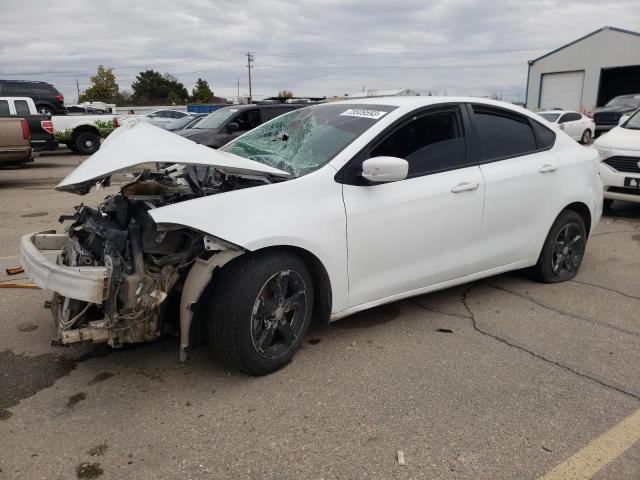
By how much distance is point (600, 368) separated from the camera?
3383 millimetres

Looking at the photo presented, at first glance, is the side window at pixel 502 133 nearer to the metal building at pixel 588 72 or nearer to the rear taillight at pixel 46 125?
the rear taillight at pixel 46 125

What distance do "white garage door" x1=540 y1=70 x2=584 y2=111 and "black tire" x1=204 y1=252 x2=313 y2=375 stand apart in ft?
126

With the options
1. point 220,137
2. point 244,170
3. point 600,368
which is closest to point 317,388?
point 244,170

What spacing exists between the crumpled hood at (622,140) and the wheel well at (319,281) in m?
5.73

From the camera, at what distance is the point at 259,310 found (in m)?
3.09

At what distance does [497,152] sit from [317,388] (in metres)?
2.37

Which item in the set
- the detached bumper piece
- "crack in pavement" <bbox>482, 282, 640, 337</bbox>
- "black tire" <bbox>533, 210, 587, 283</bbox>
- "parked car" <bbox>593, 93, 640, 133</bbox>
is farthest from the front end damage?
"parked car" <bbox>593, 93, 640, 133</bbox>

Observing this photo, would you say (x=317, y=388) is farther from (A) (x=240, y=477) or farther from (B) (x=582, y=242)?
(B) (x=582, y=242)

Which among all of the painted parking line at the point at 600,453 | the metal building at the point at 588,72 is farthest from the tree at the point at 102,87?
the painted parking line at the point at 600,453

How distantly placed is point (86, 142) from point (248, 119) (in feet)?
26.5

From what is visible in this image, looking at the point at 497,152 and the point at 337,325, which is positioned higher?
the point at 497,152

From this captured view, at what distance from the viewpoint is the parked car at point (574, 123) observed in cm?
2078

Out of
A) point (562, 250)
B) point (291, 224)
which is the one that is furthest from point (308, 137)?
point (562, 250)

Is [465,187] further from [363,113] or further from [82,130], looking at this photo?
[82,130]
